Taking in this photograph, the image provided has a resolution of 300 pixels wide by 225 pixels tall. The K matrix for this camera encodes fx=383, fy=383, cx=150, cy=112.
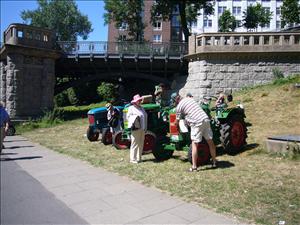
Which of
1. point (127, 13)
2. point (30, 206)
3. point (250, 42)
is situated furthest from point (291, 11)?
point (30, 206)

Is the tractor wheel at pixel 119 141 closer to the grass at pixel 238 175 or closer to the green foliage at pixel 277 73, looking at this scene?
the grass at pixel 238 175

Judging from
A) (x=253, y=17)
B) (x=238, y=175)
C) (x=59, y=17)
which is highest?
(x=59, y=17)

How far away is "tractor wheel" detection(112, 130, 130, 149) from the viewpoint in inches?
454

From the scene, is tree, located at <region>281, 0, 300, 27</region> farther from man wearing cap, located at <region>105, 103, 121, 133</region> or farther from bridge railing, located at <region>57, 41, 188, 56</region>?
man wearing cap, located at <region>105, 103, 121, 133</region>

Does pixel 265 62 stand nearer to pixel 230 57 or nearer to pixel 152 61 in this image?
pixel 230 57

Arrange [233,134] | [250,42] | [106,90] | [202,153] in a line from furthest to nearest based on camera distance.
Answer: [106,90], [250,42], [233,134], [202,153]

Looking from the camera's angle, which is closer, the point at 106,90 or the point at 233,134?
the point at 233,134

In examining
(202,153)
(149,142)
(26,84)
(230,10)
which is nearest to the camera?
(202,153)

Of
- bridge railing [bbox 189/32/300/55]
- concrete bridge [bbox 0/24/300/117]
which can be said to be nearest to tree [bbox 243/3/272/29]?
concrete bridge [bbox 0/24/300/117]

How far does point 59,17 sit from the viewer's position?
65.7 meters

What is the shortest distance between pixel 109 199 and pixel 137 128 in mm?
3192

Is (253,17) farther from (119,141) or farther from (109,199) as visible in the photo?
(109,199)

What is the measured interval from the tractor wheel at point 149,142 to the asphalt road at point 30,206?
357cm

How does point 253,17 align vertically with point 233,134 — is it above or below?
above
